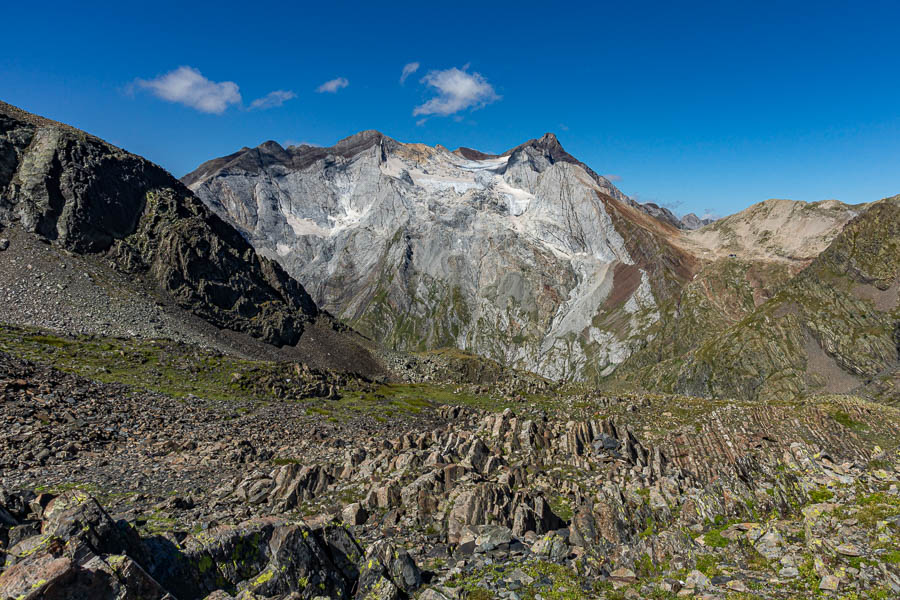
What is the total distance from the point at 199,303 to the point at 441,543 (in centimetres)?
10876

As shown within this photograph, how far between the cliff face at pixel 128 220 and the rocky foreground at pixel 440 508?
67.4 meters

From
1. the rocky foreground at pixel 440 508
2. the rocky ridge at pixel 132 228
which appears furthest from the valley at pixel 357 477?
the rocky ridge at pixel 132 228

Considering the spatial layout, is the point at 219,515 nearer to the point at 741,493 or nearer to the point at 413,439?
the point at 413,439

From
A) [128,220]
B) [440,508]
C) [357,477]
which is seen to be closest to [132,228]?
[128,220]

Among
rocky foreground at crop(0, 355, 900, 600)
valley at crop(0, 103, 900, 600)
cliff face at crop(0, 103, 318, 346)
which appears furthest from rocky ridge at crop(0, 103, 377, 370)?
rocky foreground at crop(0, 355, 900, 600)

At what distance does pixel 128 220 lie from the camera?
12006cm

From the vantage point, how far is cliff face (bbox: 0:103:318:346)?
4092 inches

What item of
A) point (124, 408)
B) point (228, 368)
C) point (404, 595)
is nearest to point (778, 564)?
point (404, 595)

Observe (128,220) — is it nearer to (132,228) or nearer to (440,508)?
(132,228)

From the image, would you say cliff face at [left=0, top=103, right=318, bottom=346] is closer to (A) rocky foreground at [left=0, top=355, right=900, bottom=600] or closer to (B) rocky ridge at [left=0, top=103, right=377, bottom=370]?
(B) rocky ridge at [left=0, top=103, right=377, bottom=370]

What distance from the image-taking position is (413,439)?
41.6 meters

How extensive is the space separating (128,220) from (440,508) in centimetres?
13042

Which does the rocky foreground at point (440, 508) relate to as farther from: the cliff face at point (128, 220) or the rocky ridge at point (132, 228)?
the cliff face at point (128, 220)

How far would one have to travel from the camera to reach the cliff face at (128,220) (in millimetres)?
103938
